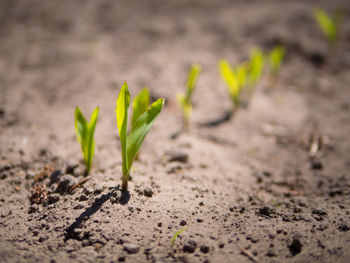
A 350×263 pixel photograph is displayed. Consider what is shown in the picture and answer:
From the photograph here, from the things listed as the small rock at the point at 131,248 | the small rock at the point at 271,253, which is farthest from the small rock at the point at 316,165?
the small rock at the point at 131,248

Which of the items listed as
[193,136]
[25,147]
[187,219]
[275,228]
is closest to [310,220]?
[275,228]

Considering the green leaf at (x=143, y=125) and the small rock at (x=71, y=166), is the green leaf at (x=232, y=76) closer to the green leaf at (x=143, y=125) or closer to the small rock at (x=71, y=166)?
the green leaf at (x=143, y=125)

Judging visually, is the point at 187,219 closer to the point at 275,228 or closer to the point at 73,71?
the point at 275,228

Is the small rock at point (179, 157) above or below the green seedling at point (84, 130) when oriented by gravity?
below

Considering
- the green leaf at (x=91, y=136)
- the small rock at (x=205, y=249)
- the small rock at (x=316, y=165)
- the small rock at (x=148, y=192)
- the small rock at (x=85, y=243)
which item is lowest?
the small rock at (x=205, y=249)

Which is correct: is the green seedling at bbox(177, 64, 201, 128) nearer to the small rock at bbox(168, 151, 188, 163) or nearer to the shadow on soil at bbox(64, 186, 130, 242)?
the small rock at bbox(168, 151, 188, 163)

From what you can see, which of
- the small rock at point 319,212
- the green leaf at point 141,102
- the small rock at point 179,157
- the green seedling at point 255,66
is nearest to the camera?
the small rock at point 319,212

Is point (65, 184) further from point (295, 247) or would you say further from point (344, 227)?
point (344, 227)

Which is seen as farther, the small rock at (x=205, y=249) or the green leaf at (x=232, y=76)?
the green leaf at (x=232, y=76)
